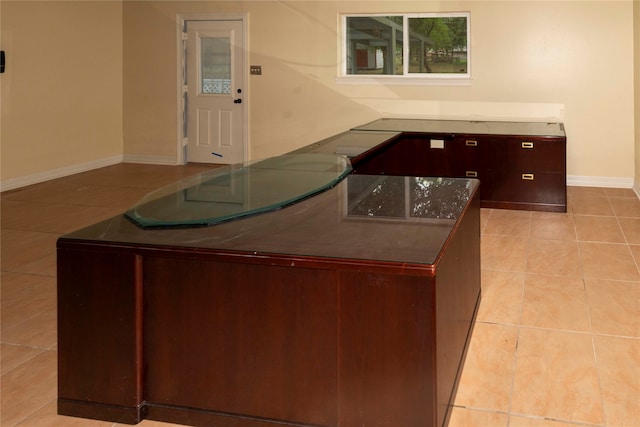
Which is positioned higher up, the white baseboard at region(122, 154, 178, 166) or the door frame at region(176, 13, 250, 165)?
the door frame at region(176, 13, 250, 165)

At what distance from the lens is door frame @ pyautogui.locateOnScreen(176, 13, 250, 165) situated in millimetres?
8031

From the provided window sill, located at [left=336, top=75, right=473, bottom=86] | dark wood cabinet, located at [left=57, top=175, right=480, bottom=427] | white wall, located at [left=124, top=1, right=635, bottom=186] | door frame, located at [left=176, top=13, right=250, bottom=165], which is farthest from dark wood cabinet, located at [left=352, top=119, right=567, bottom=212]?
dark wood cabinet, located at [left=57, top=175, right=480, bottom=427]

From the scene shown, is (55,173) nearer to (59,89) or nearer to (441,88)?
(59,89)

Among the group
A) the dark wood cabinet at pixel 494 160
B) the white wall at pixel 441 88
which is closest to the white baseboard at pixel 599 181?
the white wall at pixel 441 88

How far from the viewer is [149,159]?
8539 mm

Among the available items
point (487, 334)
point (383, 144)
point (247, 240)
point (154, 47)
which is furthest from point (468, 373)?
point (154, 47)

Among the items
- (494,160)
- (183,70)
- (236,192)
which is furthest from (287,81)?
(236,192)

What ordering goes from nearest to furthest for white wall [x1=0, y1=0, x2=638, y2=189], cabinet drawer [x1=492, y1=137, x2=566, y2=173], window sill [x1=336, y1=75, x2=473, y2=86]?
1. cabinet drawer [x1=492, y1=137, x2=566, y2=173]
2. white wall [x1=0, y1=0, x2=638, y2=189]
3. window sill [x1=336, y1=75, x2=473, y2=86]

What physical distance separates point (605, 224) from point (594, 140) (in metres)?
2.03

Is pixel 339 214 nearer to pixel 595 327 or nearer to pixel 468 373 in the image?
pixel 468 373

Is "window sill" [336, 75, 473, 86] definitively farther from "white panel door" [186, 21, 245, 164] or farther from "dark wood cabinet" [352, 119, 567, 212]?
"white panel door" [186, 21, 245, 164]

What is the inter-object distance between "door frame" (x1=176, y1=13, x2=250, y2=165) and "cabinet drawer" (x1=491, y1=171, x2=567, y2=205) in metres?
3.39

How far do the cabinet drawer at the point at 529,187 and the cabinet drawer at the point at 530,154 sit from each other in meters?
0.05

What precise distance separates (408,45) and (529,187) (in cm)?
261
